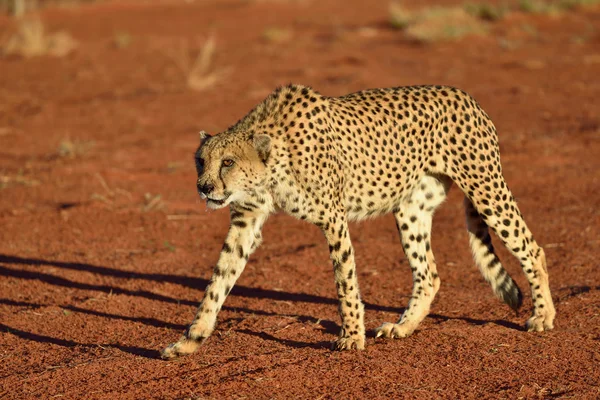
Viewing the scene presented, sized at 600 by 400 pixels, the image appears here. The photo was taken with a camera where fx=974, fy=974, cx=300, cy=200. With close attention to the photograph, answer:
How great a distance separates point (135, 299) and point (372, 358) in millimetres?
2371

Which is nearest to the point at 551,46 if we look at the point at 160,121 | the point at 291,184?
the point at 160,121

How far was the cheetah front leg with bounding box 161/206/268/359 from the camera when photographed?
226 inches

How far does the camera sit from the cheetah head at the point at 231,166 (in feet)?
18.4

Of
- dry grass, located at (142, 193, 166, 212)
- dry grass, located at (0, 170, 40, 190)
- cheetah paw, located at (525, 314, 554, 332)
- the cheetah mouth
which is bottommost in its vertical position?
dry grass, located at (0, 170, 40, 190)

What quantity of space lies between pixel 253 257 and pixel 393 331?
251 centimetres

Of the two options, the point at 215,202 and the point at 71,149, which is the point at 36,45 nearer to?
the point at 71,149

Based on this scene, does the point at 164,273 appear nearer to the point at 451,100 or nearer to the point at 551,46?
the point at 451,100

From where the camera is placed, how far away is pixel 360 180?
20.5 feet

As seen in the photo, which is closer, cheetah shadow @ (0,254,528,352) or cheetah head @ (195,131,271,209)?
cheetah head @ (195,131,271,209)

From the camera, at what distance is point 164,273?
7.95 m

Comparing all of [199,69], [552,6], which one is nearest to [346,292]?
[199,69]

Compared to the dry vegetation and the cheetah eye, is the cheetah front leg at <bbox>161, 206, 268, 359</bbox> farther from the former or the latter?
the dry vegetation

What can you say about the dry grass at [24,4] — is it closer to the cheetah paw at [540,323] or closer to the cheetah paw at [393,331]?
the cheetah paw at [393,331]

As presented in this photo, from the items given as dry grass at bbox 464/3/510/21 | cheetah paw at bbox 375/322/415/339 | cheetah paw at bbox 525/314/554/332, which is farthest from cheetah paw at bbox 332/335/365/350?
dry grass at bbox 464/3/510/21
